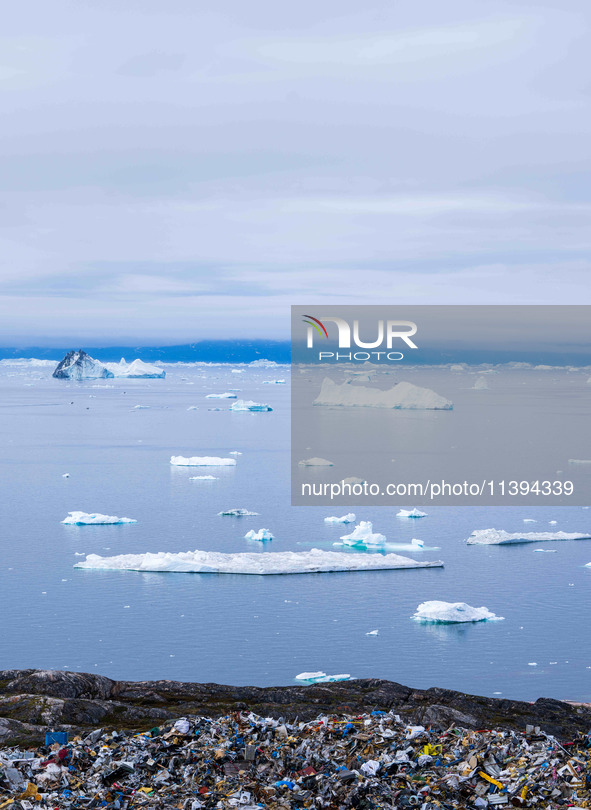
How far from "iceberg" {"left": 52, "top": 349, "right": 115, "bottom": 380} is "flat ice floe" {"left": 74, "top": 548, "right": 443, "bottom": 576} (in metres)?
67.1

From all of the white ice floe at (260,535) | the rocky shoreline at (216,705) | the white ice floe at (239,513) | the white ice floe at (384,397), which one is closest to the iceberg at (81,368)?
the white ice floe at (384,397)

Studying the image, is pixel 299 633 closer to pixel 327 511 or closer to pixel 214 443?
pixel 327 511

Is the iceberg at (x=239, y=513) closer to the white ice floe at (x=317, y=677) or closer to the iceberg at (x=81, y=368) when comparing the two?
the white ice floe at (x=317, y=677)

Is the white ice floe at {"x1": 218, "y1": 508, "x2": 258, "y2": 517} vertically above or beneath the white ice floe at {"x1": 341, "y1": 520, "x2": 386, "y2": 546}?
above

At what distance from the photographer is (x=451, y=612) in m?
14.7

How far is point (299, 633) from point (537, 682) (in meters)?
4.12

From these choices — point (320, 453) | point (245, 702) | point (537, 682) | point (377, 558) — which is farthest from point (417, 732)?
point (320, 453)

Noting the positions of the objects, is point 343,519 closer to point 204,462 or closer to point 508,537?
point 508,537

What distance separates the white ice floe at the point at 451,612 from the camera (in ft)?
48.3

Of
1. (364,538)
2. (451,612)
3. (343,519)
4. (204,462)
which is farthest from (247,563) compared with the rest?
(204,462)

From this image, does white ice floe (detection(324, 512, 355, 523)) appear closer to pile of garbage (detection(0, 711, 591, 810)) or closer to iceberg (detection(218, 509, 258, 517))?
iceberg (detection(218, 509, 258, 517))

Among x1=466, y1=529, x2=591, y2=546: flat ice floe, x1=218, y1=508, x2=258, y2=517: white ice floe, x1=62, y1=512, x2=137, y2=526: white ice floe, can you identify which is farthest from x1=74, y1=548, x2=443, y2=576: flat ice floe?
x1=218, y1=508, x2=258, y2=517: white ice floe

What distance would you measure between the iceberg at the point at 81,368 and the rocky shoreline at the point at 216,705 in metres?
78.7

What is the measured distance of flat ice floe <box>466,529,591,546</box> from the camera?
21031 millimetres
